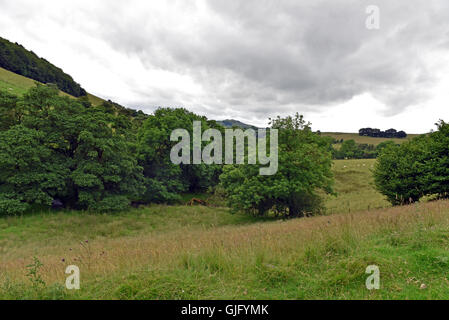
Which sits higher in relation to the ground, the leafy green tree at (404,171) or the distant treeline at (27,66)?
the distant treeline at (27,66)

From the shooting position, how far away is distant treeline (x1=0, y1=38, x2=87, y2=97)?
80.1 meters

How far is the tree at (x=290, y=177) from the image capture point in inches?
704

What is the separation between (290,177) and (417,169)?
976cm

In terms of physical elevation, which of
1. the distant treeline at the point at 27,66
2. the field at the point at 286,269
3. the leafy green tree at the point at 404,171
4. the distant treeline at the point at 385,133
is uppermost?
the distant treeline at the point at 27,66

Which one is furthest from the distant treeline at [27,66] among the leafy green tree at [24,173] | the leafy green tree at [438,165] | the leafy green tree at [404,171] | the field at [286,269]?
the leafy green tree at [438,165]

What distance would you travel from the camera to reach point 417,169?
57.7ft

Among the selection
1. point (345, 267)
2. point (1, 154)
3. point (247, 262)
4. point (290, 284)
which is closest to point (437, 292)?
point (345, 267)

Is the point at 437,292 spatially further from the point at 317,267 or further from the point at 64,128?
the point at 64,128

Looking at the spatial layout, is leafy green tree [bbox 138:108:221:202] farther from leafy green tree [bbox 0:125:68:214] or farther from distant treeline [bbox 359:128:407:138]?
distant treeline [bbox 359:128:407:138]

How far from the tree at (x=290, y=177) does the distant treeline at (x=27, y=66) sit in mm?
102370

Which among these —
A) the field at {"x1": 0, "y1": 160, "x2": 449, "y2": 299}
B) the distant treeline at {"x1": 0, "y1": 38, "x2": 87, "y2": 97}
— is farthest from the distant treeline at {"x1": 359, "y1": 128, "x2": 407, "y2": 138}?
the distant treeline at {"x1": 0, "y1": 38, "x2": 87, "y2": 97}

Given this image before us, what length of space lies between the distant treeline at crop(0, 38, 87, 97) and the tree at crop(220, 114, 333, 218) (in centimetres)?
10237

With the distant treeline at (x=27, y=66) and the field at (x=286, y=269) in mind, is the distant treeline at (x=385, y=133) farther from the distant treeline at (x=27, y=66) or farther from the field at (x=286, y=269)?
the distant treeline at (x=27, y=66)
